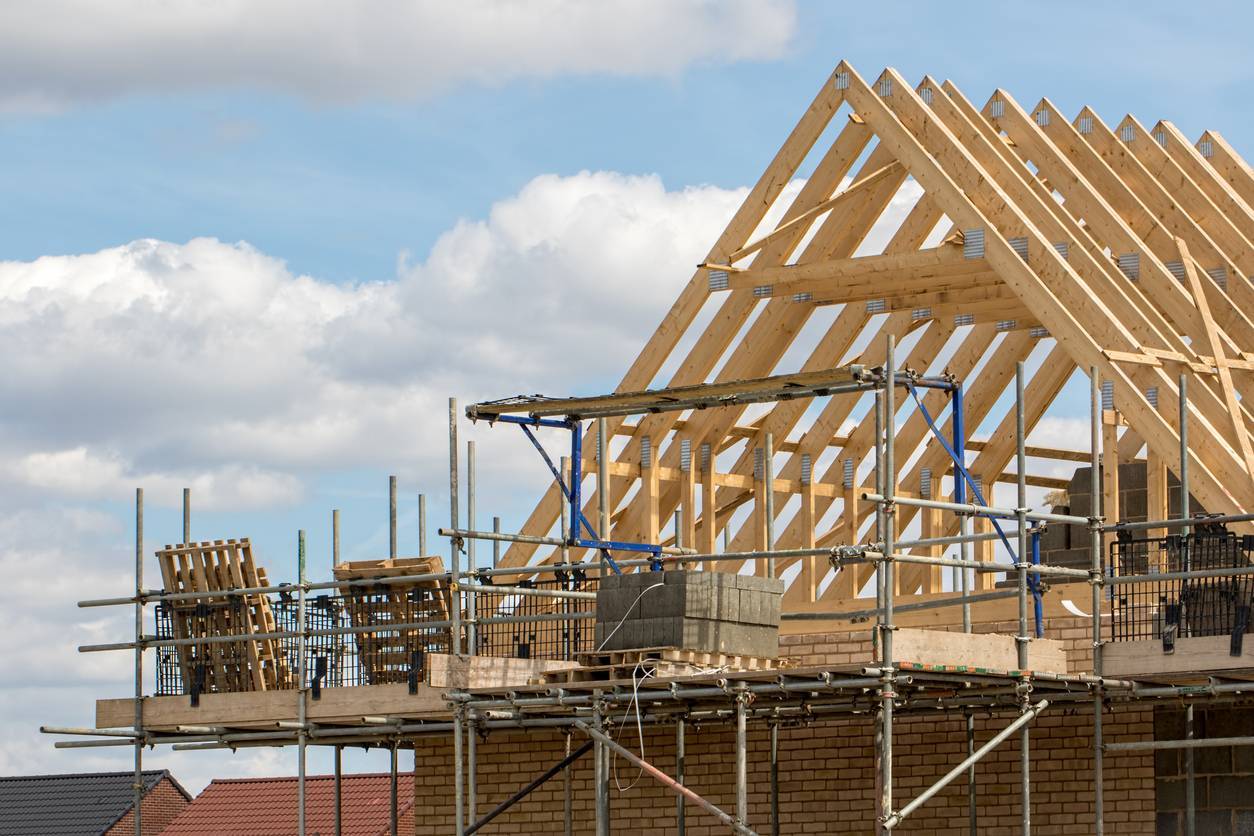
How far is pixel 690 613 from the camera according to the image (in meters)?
16.5

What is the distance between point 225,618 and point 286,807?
17604 millimetres

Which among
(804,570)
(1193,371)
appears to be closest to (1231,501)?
(1193,371)

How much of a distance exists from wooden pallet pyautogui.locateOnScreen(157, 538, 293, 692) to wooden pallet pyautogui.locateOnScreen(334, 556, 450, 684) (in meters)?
1.13

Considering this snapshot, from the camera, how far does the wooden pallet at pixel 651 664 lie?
16391 mm

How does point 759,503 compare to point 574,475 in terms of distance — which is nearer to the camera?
point 574,475

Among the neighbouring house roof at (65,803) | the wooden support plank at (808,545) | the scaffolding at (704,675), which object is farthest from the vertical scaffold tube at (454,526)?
the neighbouring house roof at (65,803)

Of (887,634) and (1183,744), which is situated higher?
(887,634)

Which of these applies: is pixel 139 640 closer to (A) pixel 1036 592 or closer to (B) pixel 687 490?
(B) pixel 687 490

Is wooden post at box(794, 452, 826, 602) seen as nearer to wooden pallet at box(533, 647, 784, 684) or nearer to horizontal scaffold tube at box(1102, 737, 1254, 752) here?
wooden pallet at box(533, 647, 784, 684)

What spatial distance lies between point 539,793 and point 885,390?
5.70 meters

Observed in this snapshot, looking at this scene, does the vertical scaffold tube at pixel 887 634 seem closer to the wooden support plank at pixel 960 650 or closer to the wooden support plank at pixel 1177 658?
the wooden support plank at pixel 960 650

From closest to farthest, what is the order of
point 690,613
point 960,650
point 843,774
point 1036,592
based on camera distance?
point 960,650
point 690,613
point 1036,592
point 843,774


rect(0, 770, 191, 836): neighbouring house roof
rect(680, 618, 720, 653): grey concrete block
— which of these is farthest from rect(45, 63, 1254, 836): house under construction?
rect(0, 770, 191, 836): neighbouring house roof

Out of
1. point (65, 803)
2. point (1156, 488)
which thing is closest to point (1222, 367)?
point (1156, 488)
